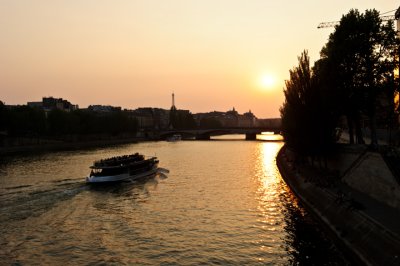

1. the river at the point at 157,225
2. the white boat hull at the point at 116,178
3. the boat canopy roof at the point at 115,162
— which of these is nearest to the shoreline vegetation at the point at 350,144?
the river at the point at 157,225

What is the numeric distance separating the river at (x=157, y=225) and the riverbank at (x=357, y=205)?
1249 millimetres

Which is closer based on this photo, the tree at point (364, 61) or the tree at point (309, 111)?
the tree at point (364, 61)

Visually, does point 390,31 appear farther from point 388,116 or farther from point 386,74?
point 388,116

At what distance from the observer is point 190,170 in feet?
238

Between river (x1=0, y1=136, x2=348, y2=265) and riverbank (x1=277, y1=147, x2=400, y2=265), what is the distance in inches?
49.2

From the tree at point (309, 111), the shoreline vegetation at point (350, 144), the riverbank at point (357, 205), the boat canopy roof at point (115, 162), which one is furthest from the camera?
the boat canopy roof at point (115, 162)

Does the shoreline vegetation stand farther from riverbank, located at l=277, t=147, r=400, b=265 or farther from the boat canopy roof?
the boat canopy roof

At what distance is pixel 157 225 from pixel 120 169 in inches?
986

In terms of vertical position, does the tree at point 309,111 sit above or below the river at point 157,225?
above

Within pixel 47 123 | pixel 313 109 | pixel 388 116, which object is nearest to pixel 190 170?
pixel 313 109

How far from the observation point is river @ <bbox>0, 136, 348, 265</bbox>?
27300 millimetres

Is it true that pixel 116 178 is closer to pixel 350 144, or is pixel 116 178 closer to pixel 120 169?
pixel 120 169

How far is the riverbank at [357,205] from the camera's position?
2416 cm

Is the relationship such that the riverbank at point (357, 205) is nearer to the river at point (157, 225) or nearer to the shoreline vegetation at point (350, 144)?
the shoreline vegetation at point (350, 144)
